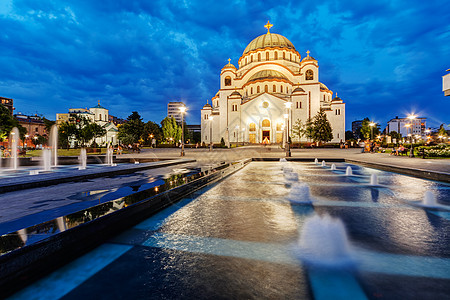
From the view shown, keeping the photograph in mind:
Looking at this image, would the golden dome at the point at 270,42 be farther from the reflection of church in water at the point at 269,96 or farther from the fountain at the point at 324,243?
the fountain at the point at 324,243

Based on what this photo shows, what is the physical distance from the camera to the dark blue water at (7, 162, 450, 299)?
6.27ft

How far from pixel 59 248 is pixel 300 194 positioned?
5.11 metres

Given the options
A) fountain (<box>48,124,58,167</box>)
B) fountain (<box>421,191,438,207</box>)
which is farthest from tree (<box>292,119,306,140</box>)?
fountain (<box>421,191,438,207</box>)

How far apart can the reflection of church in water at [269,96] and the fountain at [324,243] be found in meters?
49.6

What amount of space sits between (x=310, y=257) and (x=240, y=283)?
966 millimetres

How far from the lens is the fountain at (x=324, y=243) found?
97.2 inches

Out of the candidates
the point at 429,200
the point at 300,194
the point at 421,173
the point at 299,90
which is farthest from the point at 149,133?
the point at 429,200

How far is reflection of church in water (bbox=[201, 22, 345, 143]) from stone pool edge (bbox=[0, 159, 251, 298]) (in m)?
49.5

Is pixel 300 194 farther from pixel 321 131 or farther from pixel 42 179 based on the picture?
pixel 321 131

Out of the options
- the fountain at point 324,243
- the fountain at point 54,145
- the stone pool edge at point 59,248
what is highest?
the fountain at point 54,145

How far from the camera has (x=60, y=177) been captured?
7.31m

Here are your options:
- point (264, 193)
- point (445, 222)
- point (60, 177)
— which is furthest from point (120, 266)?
point (60, 177)

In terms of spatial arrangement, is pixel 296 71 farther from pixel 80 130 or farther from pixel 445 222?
pixel 445 222

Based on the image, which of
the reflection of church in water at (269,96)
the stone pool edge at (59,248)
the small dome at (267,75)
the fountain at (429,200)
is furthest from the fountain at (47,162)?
the small dome at (267,75)
